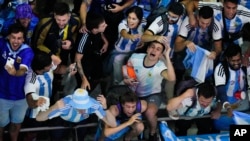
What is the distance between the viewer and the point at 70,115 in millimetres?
5402

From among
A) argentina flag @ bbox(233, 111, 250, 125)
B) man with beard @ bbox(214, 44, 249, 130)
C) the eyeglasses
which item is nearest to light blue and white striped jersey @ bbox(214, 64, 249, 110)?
man with beard @ bbox(214, 44, 249, 130)

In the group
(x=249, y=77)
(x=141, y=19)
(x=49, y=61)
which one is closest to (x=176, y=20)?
(x=141, y=19)

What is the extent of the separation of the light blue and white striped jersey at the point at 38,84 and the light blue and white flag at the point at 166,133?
1147mm

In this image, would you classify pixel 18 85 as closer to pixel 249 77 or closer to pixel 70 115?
pixel 70 115

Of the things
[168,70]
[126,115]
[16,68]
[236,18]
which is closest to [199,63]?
[168,70]

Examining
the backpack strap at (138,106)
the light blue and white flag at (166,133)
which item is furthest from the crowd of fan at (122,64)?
the light blue and white flag at (166,133)

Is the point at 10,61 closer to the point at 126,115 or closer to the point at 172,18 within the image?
the point at 126,115

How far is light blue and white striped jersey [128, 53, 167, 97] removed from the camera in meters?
5.83

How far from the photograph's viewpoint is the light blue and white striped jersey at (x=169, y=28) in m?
6.02

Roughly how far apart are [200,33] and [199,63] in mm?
348

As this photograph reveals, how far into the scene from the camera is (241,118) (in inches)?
227

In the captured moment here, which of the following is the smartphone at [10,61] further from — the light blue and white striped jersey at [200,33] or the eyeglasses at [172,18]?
the light blue and white striped jersey at [200,33]

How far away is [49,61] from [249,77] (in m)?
2.17

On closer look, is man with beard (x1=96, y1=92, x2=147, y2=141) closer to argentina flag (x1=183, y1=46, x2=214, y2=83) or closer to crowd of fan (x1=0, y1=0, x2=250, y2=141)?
crowd of fan (x1=0, y1=0, x2=250, y2=141)
